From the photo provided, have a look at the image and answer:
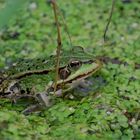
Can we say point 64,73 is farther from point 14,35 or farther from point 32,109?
point 14,35

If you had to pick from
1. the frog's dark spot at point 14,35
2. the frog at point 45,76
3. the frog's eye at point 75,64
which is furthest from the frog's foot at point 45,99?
the frog's dark spot at point 14,35

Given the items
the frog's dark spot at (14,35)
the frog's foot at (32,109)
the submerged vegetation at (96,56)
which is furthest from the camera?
the frog's dark spot at (14,35)

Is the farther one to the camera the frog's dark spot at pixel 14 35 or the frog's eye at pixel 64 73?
the frog's dark spot at pixel 14 35

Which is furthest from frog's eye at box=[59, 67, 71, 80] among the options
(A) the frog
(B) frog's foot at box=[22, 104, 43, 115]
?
(B) frog's foot at box=[22, 104, 43, 115]

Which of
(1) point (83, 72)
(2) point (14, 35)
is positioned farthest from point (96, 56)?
(2) point (14, 35)

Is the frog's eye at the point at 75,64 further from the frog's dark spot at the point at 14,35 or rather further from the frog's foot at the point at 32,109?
the frog's dark spot at the point at 14,35

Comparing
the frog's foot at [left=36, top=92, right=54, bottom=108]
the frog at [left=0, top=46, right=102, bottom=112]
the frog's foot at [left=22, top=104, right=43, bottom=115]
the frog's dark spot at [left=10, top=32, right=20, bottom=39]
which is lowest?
the frog's foot at [left=22, top=104, right=43, bottom=115]

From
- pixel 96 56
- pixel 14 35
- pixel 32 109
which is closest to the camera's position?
pixel 32 109

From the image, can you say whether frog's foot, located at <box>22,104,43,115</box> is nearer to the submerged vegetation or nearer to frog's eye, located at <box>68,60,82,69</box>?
the submerged vegetation
